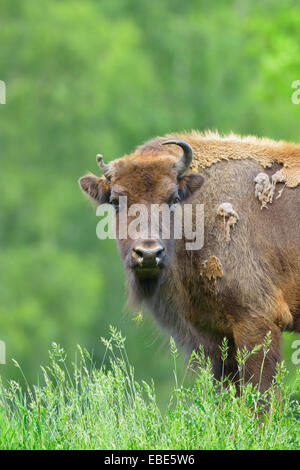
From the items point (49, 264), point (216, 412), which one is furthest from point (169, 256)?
point (49, 264)

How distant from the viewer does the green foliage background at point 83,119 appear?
2450 cm

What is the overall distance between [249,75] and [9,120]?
8.21 metres

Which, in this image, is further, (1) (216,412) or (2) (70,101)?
(2) (70,101)

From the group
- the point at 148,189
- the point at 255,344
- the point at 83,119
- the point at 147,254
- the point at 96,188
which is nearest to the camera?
the point at 147,254

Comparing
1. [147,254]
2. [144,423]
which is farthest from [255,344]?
[144,423]

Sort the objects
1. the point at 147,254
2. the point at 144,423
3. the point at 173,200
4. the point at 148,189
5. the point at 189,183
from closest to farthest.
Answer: the point at 144,423, the point at 147,254, the point at 148,189, the point at 173,200, the point at 189,183

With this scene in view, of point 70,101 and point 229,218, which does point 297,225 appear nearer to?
point 229,218

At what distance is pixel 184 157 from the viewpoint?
7914mm

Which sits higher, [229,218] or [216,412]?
[229,218]

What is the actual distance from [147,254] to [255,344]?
121 centimetres

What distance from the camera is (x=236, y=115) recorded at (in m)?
28.7

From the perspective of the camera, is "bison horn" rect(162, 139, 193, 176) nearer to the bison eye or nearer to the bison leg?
the bison eye

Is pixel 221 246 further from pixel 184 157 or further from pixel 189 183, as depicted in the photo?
pixel 184 157

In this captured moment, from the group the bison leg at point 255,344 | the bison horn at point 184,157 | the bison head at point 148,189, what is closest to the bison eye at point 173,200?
the bison head at point 148,189
